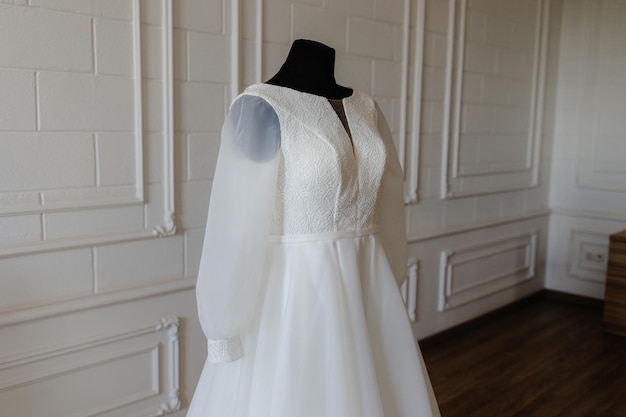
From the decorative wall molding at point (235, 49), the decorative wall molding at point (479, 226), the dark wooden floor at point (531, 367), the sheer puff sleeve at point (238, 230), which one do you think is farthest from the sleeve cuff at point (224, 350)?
the decorative wall molding at point (479, 226)

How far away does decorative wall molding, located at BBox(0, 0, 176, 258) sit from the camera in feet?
5.81

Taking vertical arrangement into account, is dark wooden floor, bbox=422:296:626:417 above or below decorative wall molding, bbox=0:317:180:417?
below

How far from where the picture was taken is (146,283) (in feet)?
6.84

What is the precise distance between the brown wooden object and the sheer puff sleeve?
289 cm

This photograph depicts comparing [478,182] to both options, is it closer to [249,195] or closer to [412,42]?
[412,42]

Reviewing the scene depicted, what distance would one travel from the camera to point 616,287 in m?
3.65

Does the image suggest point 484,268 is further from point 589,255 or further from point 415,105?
point 415,105

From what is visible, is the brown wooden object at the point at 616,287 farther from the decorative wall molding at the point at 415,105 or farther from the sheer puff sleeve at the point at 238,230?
the sheer puff sleeve at the point at 238,230

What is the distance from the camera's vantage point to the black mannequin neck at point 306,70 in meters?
1.56

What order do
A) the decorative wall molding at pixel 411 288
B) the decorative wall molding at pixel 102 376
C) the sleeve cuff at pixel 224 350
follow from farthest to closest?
the decorative wall molding at pixel 411 288, the decorative wall molding at pixel 102 376, the sleeve cuff at pixel 224 350

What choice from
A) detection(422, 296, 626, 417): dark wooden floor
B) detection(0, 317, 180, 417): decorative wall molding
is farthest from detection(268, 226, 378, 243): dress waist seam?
detection(422, 296, 626, 417): dark wooden floor

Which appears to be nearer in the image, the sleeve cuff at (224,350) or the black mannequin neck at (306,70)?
the sleeve cuff at (224,350)

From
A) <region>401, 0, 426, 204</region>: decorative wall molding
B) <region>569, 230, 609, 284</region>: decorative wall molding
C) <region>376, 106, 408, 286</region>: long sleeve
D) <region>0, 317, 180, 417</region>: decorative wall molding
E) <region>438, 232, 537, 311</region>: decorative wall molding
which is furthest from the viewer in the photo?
<region>569, 230, 609, 284</region>: decorative wall molding

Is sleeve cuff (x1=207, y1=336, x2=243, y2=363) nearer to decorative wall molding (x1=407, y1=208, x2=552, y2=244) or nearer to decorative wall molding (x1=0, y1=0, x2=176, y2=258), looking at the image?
decorative wall molding (x1=0, y1=0, x2=176, y2=258)
